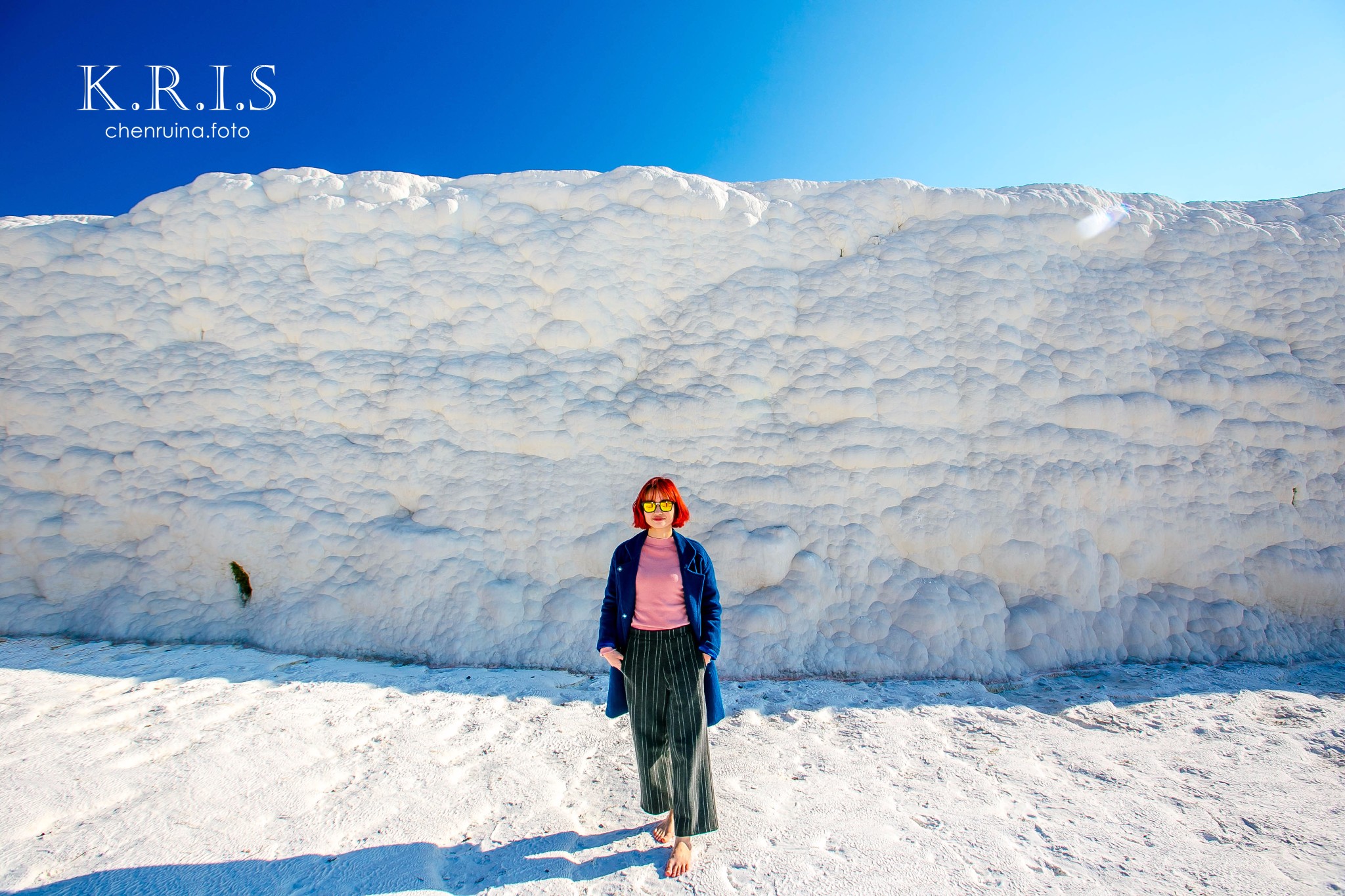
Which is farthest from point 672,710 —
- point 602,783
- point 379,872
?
point 379,872

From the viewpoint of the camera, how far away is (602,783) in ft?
7.55

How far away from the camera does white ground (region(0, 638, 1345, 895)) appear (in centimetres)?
181

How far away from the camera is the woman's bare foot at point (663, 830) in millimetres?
1954

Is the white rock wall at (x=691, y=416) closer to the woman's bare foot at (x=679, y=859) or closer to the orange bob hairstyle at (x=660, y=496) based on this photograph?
the woman's bare foot at (x=679, y=859)

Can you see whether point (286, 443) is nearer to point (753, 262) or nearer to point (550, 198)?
point (550, 198)

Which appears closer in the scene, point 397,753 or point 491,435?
point 397,753

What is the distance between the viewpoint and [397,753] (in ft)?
7.91

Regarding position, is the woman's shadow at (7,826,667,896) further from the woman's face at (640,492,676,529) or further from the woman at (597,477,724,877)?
the woman's face at (640,492,676,529)

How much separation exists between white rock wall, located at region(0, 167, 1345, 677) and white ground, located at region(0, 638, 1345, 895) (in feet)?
1.44

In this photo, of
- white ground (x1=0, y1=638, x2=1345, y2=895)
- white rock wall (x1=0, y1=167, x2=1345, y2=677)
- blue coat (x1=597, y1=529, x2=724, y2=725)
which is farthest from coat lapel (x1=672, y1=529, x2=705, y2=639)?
white rock wall (x1=0, y1=167, x2=1345, y2=677)

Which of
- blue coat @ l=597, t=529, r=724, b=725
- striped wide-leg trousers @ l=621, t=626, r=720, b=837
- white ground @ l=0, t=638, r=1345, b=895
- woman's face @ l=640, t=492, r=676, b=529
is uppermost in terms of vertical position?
woman's face @ l=640, t=492, r=676, b=529

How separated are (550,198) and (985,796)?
4817 mm

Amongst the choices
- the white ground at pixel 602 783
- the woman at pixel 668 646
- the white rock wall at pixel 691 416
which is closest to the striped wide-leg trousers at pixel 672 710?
the woman at pixel 668 646

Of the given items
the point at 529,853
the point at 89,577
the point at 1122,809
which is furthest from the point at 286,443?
the point at 1122,809
